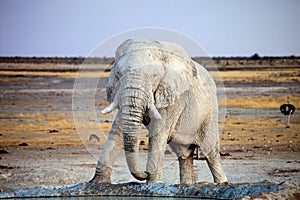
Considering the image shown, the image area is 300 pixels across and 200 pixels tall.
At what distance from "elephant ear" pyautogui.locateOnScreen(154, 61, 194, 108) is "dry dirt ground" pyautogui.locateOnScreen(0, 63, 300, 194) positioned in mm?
911

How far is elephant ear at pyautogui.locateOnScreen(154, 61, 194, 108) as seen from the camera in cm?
961

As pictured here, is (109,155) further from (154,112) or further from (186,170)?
(186,170)

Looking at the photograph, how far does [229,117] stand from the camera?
23.4 m

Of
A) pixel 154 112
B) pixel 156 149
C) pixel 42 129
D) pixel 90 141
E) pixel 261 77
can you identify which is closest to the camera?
pixel 154 112

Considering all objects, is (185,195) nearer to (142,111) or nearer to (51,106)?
(142,111)

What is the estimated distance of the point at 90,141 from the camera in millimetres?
13906

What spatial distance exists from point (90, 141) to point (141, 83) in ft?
16.3

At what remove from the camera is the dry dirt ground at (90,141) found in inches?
481

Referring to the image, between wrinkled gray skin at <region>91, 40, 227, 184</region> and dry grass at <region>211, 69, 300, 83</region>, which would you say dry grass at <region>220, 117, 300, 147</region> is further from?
dry grass at <region>211, 69, 300, 83</region>

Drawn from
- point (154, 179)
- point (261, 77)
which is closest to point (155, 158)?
point (154, 179)

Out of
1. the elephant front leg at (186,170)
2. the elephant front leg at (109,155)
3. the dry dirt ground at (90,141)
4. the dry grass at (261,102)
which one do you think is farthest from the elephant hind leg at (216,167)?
the dry grass at (261,102)

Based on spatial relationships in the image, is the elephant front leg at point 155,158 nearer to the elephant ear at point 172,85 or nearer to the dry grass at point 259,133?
the elephant ear at point 172,85

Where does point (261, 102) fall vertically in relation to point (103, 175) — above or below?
above

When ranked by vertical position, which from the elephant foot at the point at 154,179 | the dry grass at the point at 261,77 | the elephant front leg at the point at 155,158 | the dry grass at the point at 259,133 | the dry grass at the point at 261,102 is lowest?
the elephant foot at the point at 154,179
